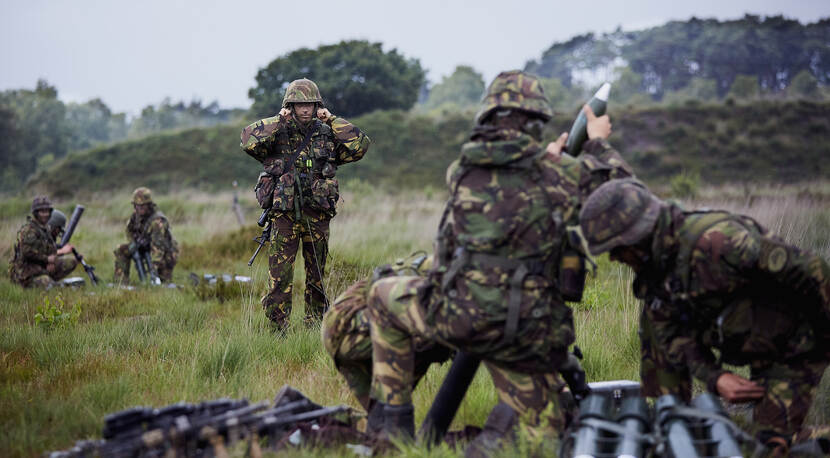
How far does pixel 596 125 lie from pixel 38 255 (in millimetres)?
8573

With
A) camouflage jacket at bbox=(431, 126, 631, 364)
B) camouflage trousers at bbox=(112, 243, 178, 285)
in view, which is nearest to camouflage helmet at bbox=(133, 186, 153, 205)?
camouflage trousers at bbox=(112, 243, 178, 285)

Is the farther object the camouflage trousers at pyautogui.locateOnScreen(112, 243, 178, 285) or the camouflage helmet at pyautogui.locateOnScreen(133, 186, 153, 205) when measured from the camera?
the camouflage helmet at pyautogui.locateOnScreen(133, 186, 153, 205)

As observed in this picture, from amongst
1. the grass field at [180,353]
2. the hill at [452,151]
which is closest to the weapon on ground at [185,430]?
the grass field at [180,353]

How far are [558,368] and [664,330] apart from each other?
602mm

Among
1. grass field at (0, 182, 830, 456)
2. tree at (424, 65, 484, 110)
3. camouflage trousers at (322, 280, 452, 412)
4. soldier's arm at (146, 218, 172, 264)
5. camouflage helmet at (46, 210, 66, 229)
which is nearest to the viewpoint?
camouflage trousers at (322, 280, 452, 412)

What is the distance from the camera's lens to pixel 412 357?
3.59 meters

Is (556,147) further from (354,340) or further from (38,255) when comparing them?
(38,255)

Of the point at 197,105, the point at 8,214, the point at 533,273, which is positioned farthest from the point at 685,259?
the point at 197,105

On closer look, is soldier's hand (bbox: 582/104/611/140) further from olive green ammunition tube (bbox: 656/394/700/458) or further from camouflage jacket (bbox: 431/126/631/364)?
olive green ammunition tube (bbox: 656/394/700/458)

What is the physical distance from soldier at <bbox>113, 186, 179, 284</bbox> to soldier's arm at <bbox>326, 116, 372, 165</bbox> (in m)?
4.71

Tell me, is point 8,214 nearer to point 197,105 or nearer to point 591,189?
point 591,189

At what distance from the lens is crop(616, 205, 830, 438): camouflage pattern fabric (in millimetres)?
3148

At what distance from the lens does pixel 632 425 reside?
309 cm

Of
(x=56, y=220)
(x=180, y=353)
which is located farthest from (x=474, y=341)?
(x=56, y=220)
